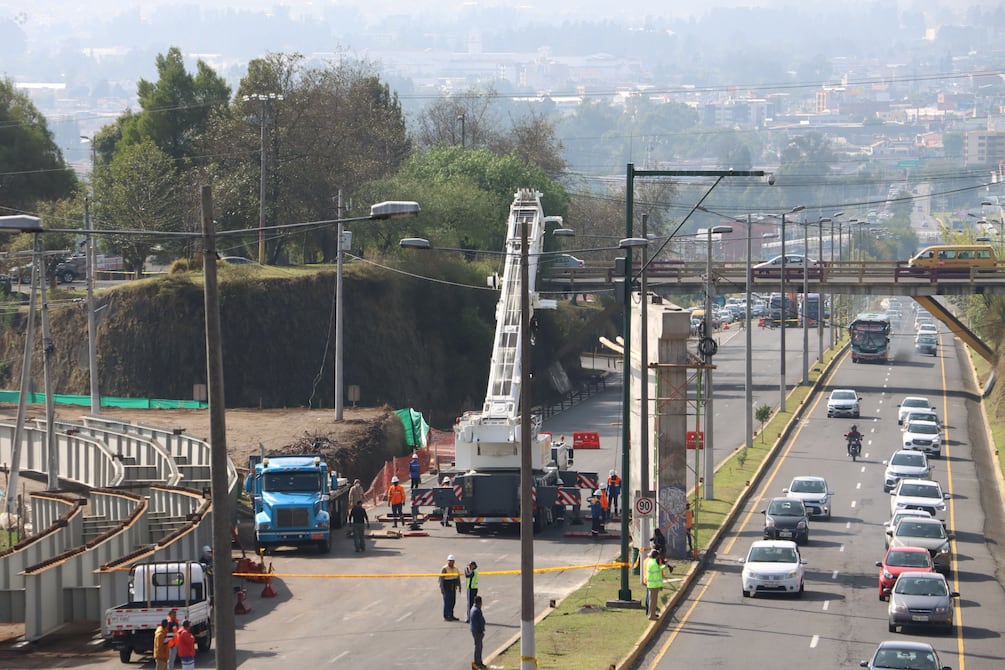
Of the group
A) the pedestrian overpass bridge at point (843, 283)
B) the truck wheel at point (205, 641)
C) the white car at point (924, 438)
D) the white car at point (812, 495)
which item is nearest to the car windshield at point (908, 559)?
the white car at point (812, 495)

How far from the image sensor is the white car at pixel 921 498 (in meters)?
48.4

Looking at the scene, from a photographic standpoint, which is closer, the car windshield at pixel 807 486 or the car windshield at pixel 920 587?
the car windshield at pixel 920 587

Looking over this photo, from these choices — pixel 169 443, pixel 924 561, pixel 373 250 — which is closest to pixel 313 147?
pixel 373 250

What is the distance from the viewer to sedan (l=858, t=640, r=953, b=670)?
88.7 ft

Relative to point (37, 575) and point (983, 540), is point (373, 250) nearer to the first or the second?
point (983, 540)

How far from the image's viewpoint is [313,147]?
9762 cm

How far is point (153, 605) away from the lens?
29.9m

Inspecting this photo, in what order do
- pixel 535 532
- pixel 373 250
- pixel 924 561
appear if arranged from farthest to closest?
pixel 373 250 < pixel 535 532 < pixel 924 561

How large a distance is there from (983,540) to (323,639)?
24.3m

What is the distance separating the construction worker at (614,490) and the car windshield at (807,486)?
20.5 feet

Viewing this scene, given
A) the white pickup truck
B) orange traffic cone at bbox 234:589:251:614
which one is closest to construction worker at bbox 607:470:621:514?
orange traffic cone at bbox 234:589:251:614

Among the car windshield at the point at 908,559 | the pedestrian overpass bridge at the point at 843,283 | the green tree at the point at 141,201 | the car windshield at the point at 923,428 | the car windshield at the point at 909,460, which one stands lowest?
the car windshield at the point at 908,559

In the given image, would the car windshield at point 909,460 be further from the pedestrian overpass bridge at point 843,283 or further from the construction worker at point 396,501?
the pedestrian overpass bridge at point 843,283

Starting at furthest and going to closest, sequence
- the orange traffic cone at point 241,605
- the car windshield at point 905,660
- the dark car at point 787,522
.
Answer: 1. the dark car at point 787,522
2. the orange traffic cone at point 241,605
3. the car windshield at point 905,660
